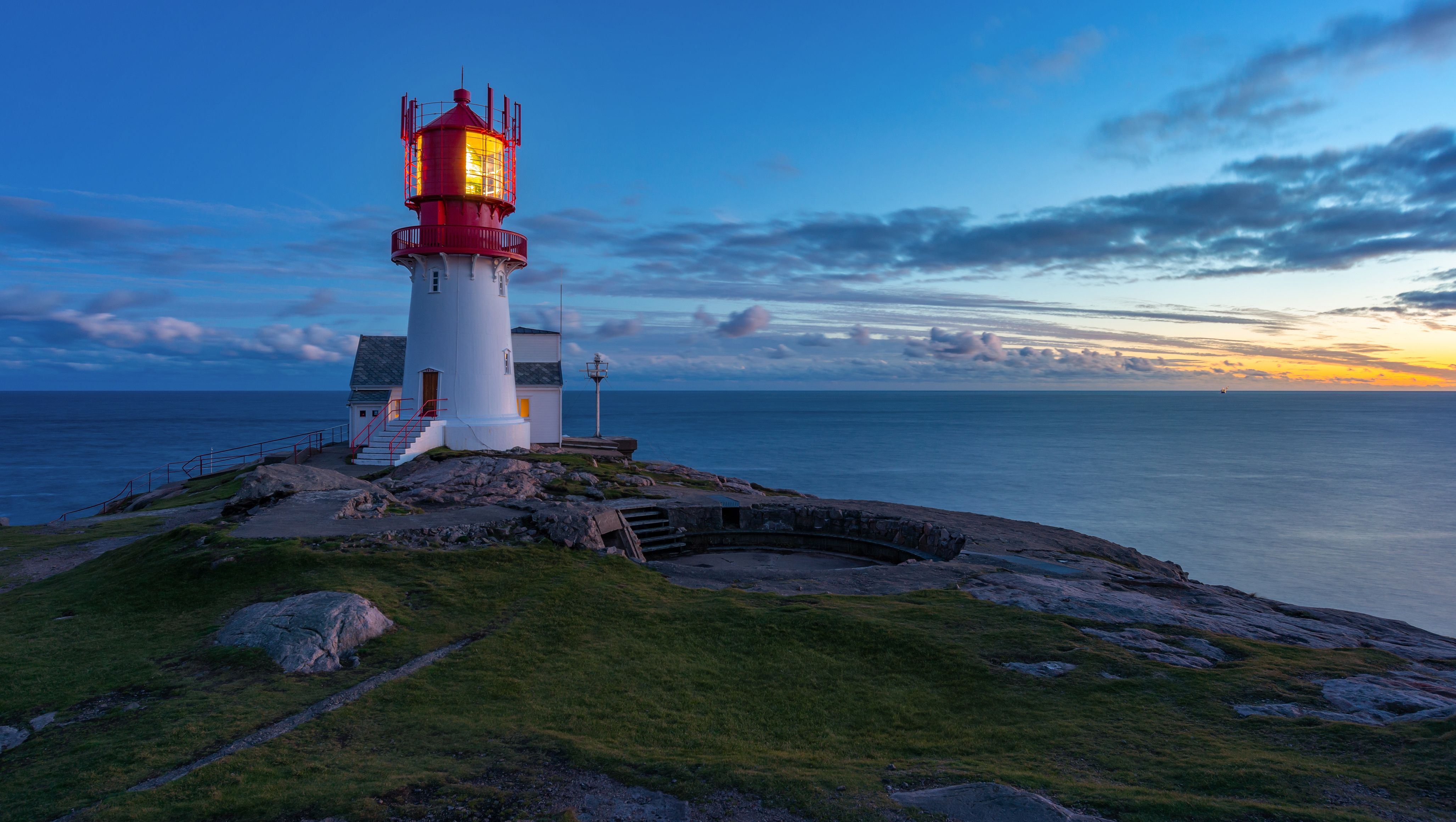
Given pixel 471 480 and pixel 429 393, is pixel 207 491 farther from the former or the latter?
pixel 471 480

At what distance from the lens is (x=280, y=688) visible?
832cm

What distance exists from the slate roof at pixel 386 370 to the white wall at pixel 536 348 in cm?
27

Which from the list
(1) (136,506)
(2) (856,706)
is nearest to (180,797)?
(2) (856,706)

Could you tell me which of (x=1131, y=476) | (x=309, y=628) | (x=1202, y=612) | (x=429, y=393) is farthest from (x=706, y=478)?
(x=1131, y=476)

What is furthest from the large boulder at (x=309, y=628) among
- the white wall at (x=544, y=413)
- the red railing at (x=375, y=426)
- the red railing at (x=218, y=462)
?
the white wall at (x=544, y=413)

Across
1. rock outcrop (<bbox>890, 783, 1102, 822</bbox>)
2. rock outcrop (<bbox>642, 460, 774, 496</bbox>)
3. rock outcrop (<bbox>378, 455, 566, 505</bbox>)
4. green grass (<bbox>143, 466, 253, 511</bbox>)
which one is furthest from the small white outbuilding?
rock outcrop (<bbox>890, 783, 1102, 822</bbox>)

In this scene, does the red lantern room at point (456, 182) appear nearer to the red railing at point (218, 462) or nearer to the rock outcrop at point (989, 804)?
the red railing at point (218, 462)

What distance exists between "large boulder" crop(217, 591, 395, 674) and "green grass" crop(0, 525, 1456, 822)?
0.26 metres

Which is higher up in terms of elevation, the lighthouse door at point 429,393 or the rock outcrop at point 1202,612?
the lighthouse door at point 429,393

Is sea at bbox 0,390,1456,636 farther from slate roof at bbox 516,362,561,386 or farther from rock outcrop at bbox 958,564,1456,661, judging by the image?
slate roof at bbox 516,362,561,386

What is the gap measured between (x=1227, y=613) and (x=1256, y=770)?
26.7 ft

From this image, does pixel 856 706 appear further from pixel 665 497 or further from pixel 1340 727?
pixel 665 497

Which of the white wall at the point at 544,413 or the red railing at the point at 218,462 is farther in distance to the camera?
the white wall at the point at 544,413

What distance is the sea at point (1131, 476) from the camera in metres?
33.7
